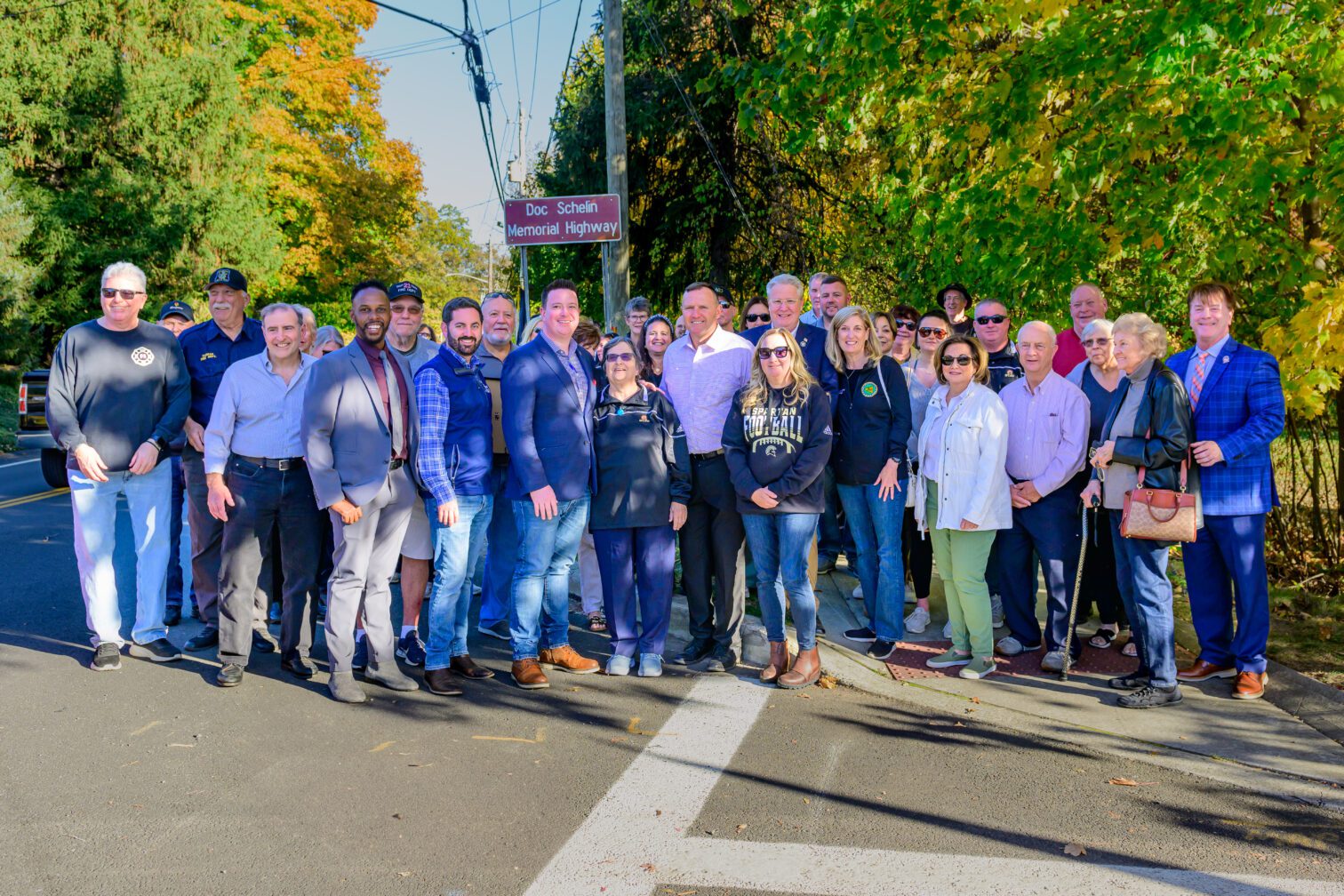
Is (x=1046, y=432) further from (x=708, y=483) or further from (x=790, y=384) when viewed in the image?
(x=708, y=483)

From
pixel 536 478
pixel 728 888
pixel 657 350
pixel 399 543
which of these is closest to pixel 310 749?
pixel 399 543

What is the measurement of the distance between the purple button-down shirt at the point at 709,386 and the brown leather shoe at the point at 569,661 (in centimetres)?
131

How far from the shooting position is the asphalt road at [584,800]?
137 inches

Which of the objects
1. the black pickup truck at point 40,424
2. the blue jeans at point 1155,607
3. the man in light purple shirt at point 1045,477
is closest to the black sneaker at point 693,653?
→ the man in light purple shirt at point 1045,477

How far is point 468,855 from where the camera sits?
3611 millimetres

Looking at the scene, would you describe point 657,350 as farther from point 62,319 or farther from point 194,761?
point 62,319

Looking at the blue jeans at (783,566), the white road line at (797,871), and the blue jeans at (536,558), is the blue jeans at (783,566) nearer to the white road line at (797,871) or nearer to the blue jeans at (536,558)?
the blue jeans at (536,558)

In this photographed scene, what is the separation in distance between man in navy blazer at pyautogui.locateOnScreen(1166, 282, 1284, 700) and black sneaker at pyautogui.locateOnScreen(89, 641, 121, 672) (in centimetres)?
569

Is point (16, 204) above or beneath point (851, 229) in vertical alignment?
above

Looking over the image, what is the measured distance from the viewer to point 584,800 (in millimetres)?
4094

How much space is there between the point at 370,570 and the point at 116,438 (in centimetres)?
Answer: 168

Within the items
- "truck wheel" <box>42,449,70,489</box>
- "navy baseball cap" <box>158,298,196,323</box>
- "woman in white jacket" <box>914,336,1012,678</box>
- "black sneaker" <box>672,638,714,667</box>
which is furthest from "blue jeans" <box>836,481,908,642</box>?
"truck wheel" <box>42,449,70,489</box>

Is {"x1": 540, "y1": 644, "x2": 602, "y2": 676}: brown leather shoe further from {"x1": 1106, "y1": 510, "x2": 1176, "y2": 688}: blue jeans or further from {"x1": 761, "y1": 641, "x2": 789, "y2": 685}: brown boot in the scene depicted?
{"x1": 1106, "y1": 510, "x2": 1176, "y2": 688}: blue jeans

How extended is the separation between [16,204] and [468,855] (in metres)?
24.5
